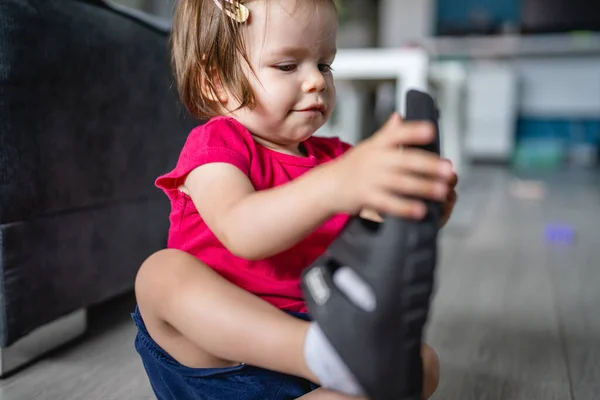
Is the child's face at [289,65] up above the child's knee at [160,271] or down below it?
above

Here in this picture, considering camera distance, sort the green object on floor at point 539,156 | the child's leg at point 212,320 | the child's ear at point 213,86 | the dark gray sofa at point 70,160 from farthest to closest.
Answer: the green object on floor at point 539,156, the dark gray sofa at point 70,160, the child's ear at point 213,86, the child's leg at point 212,320

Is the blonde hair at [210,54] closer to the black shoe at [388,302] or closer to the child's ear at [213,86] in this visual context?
the child's ear at [213,86]

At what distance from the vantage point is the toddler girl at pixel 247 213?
459mm

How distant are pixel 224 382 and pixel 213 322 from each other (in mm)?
100

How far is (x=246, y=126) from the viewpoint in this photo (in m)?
0.61

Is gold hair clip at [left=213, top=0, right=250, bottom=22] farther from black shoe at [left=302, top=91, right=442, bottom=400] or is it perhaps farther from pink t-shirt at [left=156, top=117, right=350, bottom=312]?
black shoe at [left=302, top=91, right=442, bottom=400]

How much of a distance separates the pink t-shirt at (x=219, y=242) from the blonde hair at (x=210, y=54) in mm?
44

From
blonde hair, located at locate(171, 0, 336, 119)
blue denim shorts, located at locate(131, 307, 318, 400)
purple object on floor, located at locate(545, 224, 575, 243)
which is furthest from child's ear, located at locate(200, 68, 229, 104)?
purple object on floor, located at locate(545, 224, 575, 243)

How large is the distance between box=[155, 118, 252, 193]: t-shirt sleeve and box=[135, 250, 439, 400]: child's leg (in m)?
0.08

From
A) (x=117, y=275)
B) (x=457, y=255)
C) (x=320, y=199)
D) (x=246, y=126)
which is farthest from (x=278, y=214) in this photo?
(x=457, y=255)

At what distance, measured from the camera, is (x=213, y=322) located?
51 centimetres

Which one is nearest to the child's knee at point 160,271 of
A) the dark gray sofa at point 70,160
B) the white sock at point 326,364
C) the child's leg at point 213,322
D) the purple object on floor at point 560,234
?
the child's leg at point 213,322

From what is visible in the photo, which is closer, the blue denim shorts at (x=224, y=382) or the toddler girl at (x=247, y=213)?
the toddler girl at (x=247, y=213)

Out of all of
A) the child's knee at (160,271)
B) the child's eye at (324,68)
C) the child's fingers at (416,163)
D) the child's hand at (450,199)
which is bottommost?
the child's knee at (160,271)
